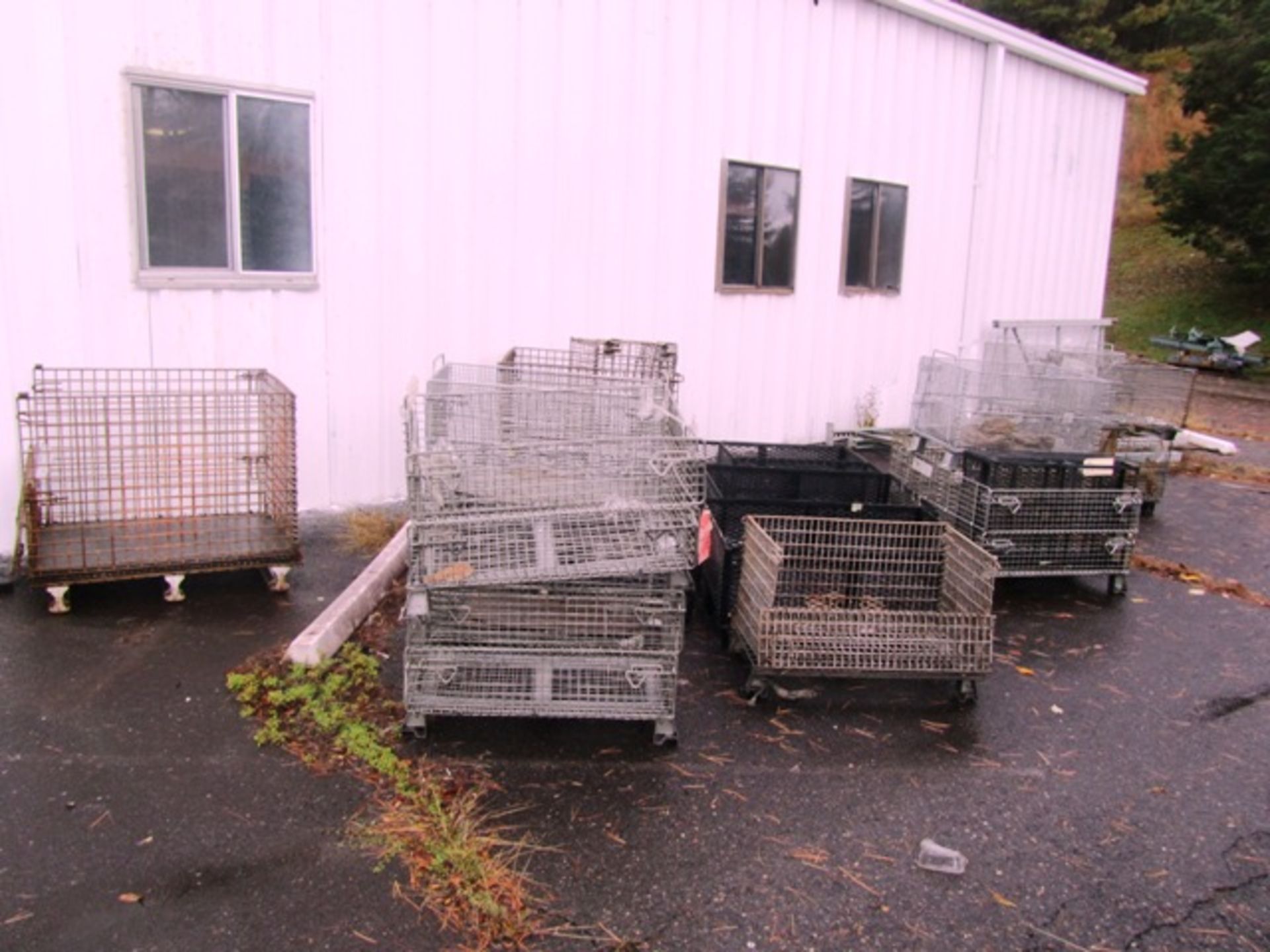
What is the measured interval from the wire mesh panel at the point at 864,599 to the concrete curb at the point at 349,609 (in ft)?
5.80

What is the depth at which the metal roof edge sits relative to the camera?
954 centimetres

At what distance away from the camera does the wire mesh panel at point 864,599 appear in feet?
14.9

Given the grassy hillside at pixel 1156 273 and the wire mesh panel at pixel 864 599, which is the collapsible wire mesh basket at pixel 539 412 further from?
the grassy hillside at pixel 1156 273

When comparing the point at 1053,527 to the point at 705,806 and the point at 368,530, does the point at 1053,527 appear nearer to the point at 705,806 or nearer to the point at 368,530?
the point at 705,806

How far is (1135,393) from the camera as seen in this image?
10055 mm

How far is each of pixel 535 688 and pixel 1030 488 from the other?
3.63 m

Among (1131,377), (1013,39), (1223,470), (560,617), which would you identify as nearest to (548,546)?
(560,617)

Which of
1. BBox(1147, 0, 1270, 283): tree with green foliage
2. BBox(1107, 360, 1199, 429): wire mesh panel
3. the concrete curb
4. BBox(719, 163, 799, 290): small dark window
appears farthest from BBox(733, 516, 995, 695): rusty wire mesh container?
BBox(1147, 0, 1270, 283): tree with green foliage

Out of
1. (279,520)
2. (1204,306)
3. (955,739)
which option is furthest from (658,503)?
(1204,306)

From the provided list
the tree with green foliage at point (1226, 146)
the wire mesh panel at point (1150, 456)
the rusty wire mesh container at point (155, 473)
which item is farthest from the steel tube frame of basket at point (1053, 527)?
the tree with green foliage at point (1226, 146)

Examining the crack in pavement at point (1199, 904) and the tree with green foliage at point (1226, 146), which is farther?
the tree with green foliage at point (1226, 146)

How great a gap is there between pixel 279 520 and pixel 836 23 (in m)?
6.73

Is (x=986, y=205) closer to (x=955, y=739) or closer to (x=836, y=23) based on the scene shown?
(x=836, y=23)

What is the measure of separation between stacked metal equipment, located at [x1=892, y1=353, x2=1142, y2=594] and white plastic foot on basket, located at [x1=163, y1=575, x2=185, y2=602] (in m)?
4.55
